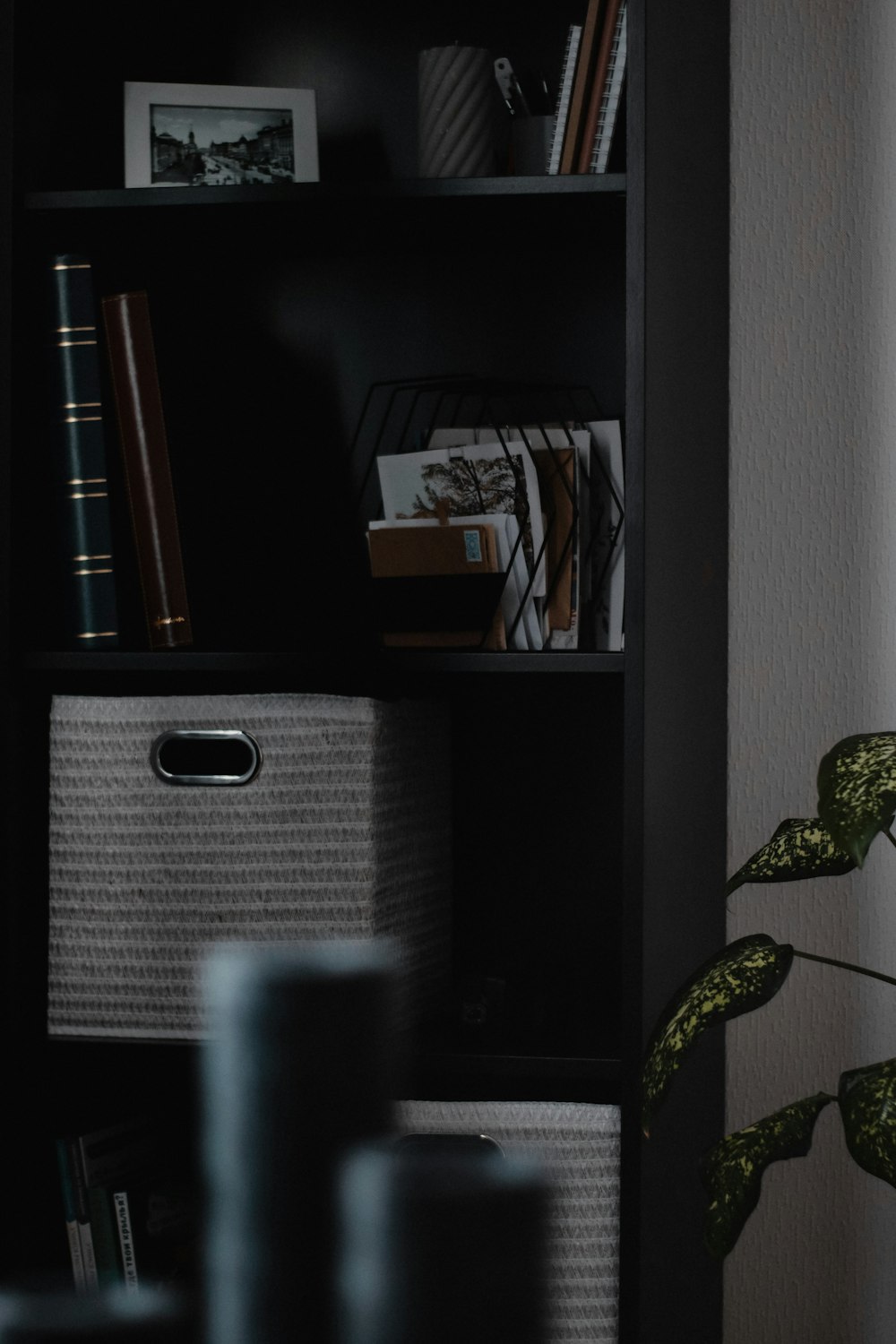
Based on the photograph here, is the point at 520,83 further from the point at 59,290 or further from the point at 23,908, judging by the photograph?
the point at 23,908

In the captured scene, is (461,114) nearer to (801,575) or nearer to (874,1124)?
(801,575)

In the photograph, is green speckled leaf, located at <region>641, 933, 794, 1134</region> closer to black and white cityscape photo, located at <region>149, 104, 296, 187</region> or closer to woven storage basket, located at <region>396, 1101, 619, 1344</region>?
woven storage basket, located at <region>396, 1101, 619, 1344</region>

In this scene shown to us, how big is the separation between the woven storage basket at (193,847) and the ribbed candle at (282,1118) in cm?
103

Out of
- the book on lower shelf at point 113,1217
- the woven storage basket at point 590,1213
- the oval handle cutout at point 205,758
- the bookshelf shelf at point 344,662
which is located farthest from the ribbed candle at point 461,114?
the book on lower shelf at point 113,1217

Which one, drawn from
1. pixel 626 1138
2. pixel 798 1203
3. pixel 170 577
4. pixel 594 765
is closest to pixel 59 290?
pixel 170 577

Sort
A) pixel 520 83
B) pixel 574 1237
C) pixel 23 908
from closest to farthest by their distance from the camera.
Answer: pixel 574 1237 → pixel 23 908 → pixel 520 83

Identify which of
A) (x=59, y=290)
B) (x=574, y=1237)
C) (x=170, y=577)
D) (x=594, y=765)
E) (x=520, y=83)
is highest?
(x=520, y=83)

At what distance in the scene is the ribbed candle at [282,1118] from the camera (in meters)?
0.16

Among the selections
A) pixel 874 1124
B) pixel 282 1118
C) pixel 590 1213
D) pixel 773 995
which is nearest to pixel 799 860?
pixel 773 995

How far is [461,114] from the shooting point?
1.28m

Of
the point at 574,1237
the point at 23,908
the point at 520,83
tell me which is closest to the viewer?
the point at 574,1237

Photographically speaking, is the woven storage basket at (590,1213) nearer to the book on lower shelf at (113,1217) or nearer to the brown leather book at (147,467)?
the book on lower shelf at (113,1217)

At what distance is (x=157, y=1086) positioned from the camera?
1452mm

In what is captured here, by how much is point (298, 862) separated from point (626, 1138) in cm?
39
